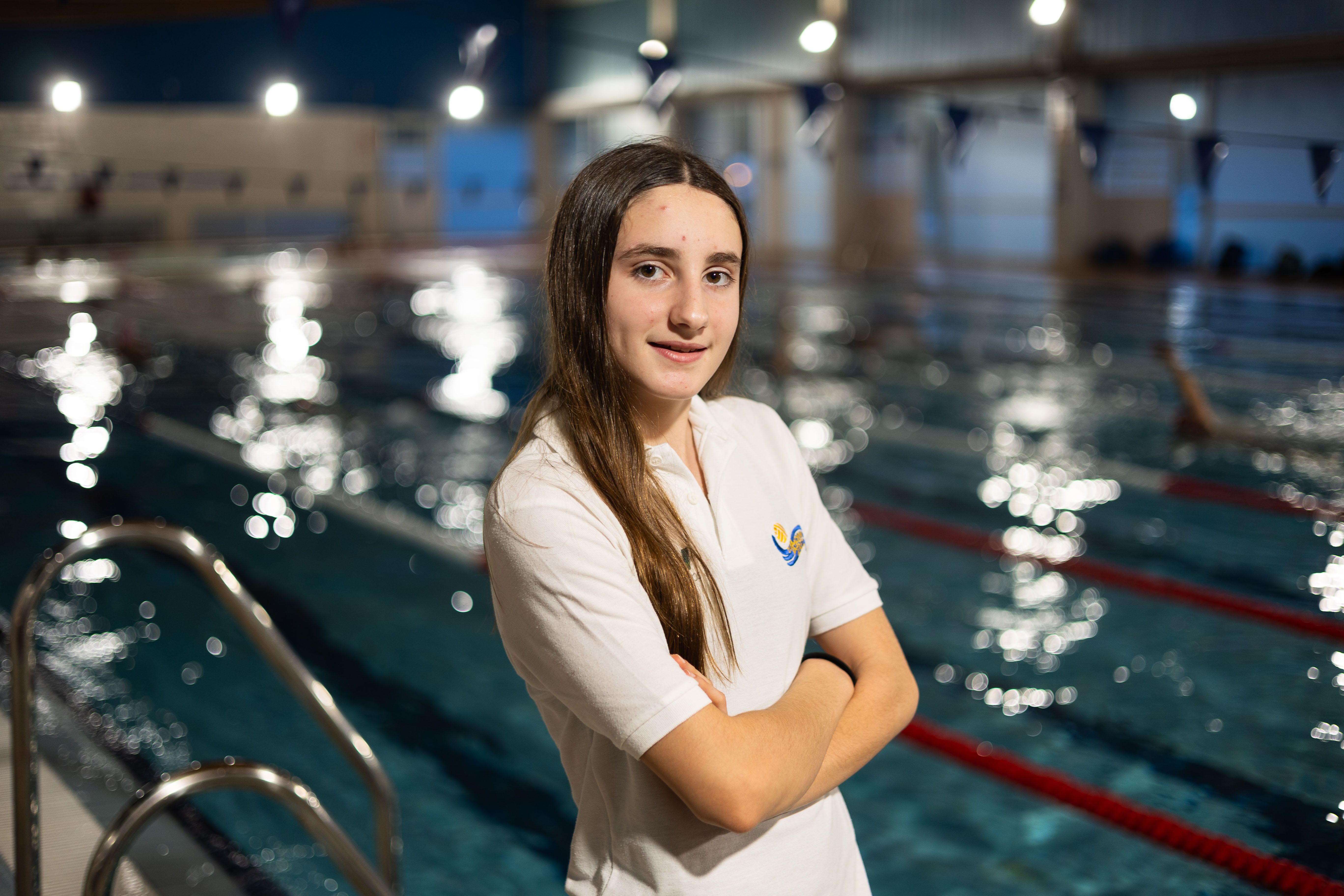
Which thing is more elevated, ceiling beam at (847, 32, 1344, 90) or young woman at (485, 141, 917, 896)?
ceiling beam at (847, 32, 1344, 90)

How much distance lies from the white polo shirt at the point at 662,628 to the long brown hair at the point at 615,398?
0.02 metres

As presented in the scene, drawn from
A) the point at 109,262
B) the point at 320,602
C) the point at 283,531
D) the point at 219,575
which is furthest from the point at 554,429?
the point at 109,262

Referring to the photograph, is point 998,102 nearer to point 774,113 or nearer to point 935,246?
point 935,246

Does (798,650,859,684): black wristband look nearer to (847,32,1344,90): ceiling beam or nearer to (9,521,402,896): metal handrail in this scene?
(9,521,402,896): metal handrail

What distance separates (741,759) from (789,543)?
263 millimetres

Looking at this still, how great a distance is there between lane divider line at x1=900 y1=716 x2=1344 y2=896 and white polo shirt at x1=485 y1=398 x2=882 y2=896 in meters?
1.69

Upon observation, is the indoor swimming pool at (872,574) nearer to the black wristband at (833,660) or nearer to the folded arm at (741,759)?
the black wristband at (833,660)

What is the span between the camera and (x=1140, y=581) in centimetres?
419

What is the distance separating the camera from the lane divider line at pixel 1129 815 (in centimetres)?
239

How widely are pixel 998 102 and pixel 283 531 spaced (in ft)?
49.5

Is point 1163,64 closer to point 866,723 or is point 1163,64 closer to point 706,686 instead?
point 866,723

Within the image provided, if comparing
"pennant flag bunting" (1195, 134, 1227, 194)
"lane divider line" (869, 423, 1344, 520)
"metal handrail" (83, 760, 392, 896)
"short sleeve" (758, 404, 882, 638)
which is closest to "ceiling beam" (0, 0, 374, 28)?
"lane divider line" (869, 423, 1344, 520)

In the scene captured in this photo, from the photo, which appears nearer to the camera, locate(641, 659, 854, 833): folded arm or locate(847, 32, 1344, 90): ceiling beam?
locate(641, 659, 854, 833): folded arm

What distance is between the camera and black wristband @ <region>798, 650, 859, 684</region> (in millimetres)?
1185
